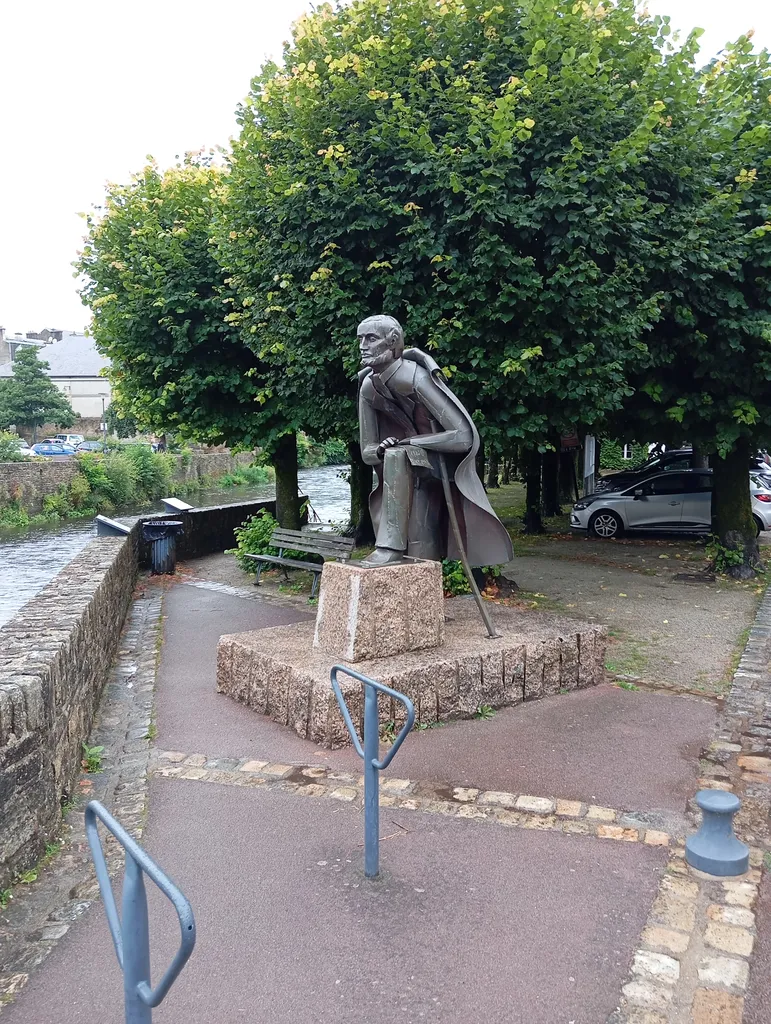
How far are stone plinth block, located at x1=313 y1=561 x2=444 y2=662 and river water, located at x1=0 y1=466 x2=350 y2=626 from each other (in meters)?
4.17

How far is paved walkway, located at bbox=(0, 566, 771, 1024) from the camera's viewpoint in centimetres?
302

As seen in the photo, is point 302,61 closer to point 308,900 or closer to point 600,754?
point 600,754

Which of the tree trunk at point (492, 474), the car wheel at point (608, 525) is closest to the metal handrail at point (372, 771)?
the car wheel at point (608, 525)

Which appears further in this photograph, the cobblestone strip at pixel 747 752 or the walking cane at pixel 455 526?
the walking cane at pixel 455 526

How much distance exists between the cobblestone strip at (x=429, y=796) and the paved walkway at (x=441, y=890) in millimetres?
14

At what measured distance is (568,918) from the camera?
3.52 meters

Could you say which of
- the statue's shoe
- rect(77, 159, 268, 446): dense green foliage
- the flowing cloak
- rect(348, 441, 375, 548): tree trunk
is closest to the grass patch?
the flowing cloak

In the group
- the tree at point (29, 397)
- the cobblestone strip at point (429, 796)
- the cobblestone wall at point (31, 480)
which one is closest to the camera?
the cobblestone strip at point (429, 796)

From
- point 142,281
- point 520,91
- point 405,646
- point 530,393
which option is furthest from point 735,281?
point 142,281

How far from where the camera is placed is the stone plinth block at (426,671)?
561 cm

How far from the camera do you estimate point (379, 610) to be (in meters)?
6.05

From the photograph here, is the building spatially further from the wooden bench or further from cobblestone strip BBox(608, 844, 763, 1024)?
cobblestone strip BBox(608, 844, 763, 1024)

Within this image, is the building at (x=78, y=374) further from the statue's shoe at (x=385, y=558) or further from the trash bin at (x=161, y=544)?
the statue's shoe at (x=385, y=558)

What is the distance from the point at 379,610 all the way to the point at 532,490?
12.6 meters
